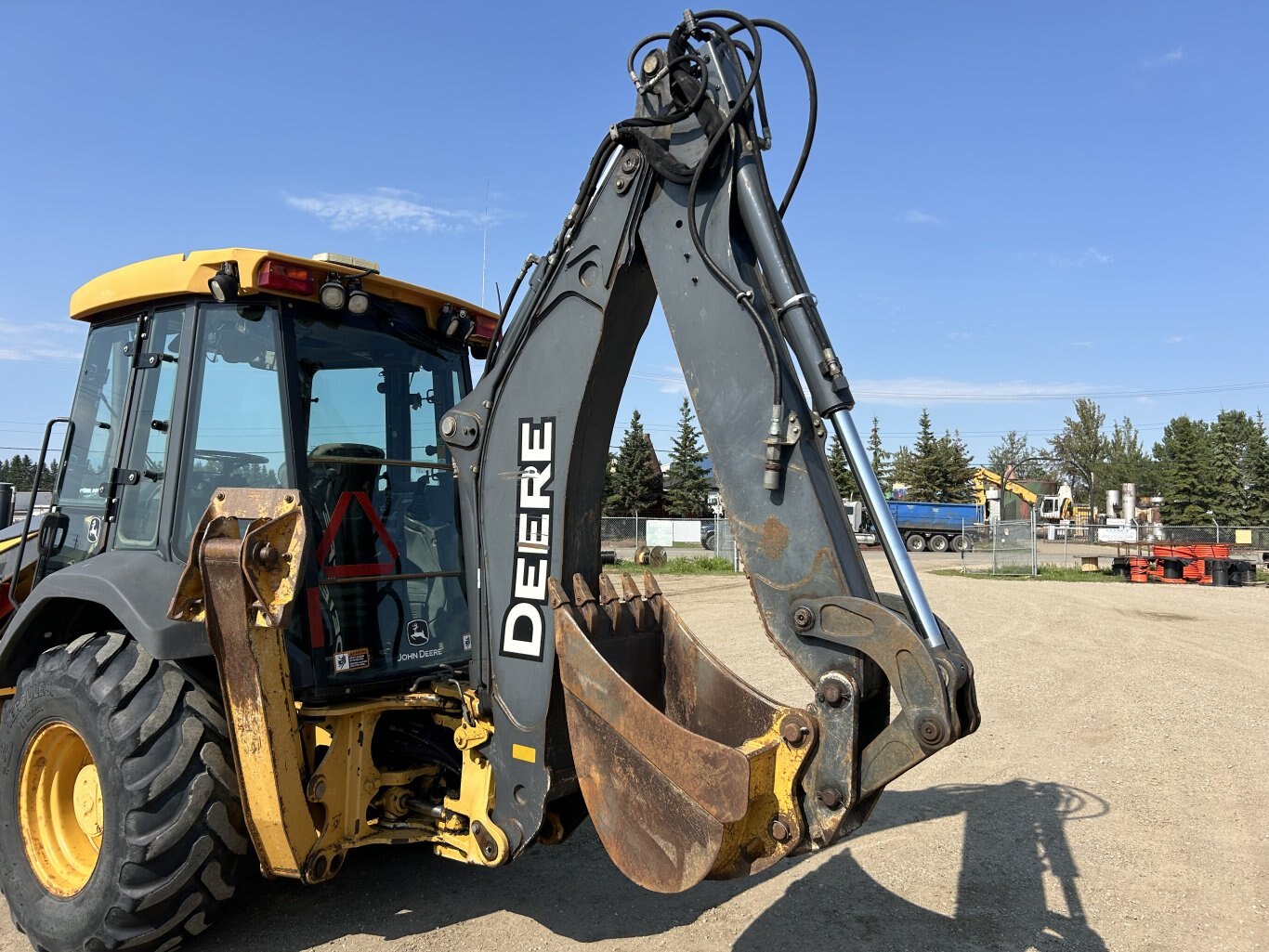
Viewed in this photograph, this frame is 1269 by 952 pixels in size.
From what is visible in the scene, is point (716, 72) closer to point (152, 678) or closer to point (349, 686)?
point (349, 686)

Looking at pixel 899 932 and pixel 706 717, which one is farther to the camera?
pixel 899 932

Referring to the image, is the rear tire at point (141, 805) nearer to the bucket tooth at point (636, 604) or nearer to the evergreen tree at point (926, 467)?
the bucket tooth at point (636, 604)

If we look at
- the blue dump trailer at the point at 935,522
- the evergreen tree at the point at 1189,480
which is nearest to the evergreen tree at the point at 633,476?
the blue dump trailer at the point at 935,522

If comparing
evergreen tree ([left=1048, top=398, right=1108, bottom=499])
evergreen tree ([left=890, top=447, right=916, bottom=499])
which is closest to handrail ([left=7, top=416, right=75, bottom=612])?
evergreen tree ([left=890, top=447, right=916, bottom=499])

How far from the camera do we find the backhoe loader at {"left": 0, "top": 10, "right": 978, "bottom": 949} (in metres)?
2.77

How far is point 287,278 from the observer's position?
376 centimetres

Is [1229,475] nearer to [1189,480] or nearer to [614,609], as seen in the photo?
[1189,480]

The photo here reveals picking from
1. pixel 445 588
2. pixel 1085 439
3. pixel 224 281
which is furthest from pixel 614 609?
pixel 1085 439

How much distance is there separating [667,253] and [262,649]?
1.99 m

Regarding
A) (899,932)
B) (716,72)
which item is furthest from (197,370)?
(899,932)

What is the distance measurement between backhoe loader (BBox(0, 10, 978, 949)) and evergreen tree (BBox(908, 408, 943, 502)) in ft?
175

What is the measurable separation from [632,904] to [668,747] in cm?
182

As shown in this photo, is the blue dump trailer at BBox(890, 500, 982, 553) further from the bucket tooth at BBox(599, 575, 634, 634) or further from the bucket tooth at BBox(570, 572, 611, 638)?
the bucket tooth at BBox(570, 572, 611, 638)

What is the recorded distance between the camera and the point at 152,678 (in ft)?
11.9
